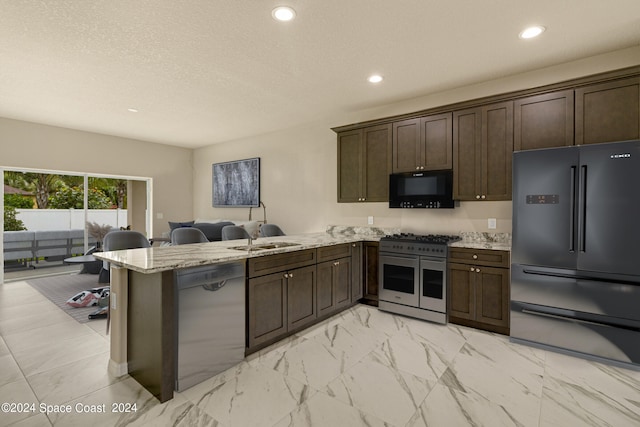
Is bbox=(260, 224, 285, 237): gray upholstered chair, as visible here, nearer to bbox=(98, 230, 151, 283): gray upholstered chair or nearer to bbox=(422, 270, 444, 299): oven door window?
bbox=(98, 230, 151, 283): gray upholstered chair

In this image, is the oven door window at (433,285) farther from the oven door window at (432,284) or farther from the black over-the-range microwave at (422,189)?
the black over-the-range microwave at (422,189)

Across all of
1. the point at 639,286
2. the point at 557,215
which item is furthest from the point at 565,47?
the point at 639,286

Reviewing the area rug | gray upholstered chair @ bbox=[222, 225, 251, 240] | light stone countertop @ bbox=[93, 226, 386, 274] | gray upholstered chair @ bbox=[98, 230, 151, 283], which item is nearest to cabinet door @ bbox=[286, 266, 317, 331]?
light stone countertop @ bbox=[93, 226, 386, 274]

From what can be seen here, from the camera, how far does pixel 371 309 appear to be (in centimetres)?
394

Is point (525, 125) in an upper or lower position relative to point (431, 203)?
upper

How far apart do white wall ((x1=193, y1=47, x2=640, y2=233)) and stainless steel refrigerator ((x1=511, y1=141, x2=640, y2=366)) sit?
2.03ft

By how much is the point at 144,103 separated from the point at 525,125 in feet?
15.7

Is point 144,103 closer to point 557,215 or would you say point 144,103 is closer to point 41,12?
point 41,12

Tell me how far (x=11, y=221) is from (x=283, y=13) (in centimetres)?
601

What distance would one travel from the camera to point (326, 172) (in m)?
5.04

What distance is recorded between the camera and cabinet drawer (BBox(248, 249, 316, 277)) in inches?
103

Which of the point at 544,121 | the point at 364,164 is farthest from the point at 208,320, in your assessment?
the point at 544,121

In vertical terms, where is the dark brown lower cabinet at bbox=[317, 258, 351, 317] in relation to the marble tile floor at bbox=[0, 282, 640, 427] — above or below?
above

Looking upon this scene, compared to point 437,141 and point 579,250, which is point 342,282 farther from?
point 579,250
